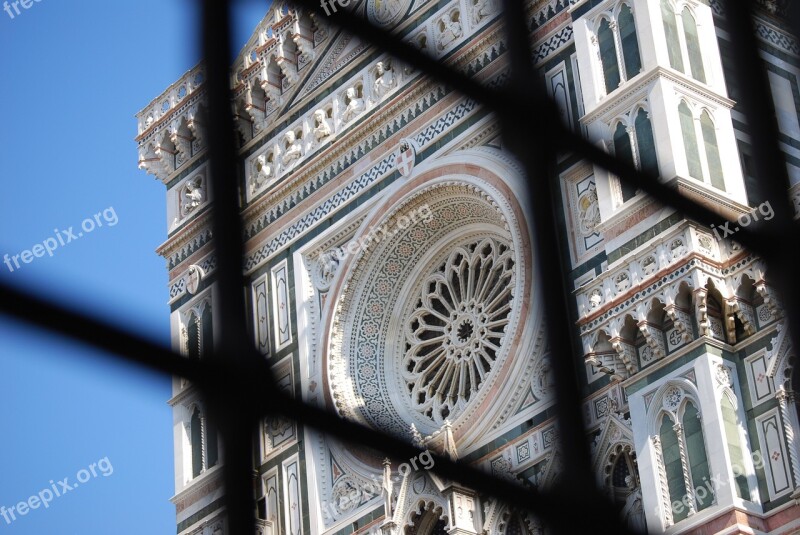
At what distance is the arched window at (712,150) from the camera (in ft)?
49.4

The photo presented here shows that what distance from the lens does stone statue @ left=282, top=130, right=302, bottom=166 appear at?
19688 millimetres

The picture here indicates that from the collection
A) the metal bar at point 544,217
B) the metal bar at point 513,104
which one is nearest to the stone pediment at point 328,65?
the metal bar at point 513,104

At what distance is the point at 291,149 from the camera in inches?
778

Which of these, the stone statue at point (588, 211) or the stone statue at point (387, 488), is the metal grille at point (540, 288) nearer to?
the stone statue at point (588, 211)

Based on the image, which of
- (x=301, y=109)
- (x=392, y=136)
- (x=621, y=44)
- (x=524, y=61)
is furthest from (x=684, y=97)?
(x=524, y=61)

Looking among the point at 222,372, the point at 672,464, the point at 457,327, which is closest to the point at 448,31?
the point at 457,327

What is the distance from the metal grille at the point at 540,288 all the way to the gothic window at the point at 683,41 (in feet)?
35.1

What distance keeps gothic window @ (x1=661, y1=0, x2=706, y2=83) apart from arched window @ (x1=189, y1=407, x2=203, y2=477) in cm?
656

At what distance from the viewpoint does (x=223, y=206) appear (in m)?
3.68

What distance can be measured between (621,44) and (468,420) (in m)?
3.63

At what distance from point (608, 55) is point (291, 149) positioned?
15.5ft

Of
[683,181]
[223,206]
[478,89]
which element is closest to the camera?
[223,206]

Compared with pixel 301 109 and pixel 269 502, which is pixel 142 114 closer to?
pixel 301 109

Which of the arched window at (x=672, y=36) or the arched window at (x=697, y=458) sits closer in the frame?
the arched window at (x=697, y=458)
